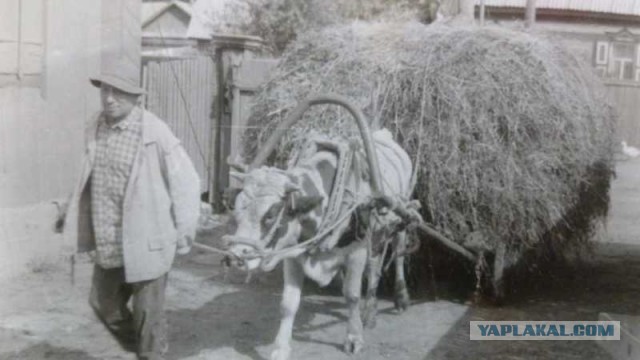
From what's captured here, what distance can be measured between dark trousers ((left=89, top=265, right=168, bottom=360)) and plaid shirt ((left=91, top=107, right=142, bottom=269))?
14 centimetres

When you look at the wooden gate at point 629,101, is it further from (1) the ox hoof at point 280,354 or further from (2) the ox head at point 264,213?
(2) the ox head at point 264,213

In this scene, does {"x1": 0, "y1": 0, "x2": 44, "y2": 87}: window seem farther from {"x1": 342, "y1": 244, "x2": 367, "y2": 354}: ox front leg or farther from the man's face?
{"x1": 342, "y1": 244, "x2": 367, "y2": 354}: ox front leg

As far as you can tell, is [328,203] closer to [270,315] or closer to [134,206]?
[134,206]

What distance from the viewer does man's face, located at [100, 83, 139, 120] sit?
423 centimetres

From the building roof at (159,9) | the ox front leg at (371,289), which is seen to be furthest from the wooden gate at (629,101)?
the building roof at (159,9)

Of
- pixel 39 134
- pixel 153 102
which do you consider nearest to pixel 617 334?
pixel 39 134

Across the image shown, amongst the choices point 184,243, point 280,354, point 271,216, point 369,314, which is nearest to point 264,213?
point 271,216

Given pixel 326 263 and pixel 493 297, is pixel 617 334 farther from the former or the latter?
pixel 493 297

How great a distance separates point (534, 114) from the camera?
6.00 metres

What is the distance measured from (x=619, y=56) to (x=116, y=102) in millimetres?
17096

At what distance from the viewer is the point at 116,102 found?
4.24 m

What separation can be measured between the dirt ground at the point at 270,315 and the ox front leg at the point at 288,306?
22 cm

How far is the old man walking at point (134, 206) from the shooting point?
420cm

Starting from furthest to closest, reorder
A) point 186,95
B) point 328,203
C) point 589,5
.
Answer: point 589,5 → point 186,95 → point 328,203
